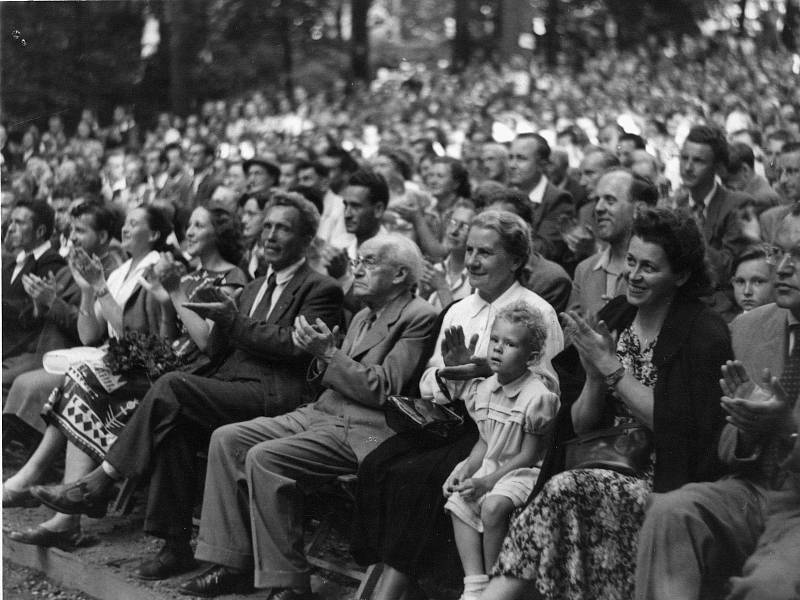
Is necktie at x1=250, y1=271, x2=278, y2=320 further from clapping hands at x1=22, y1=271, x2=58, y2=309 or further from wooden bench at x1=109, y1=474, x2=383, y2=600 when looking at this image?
clapping hands at x1=22, y1=271, x2=58, y2=309

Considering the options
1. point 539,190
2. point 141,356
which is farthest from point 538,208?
point 141,356

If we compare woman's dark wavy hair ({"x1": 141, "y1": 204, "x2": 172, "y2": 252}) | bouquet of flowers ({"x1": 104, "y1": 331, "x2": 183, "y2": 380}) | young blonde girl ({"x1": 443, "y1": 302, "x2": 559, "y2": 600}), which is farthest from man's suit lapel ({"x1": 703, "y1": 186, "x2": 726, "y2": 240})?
woman's dark wavy hair ({"x1": 141, "y1": 204, "x2": 172, "y2": 252})

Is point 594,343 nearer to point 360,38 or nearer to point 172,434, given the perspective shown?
point 172,434

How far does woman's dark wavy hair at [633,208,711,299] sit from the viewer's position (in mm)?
3986

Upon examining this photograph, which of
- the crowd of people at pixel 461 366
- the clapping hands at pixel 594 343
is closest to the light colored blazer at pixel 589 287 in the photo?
the crowd of people at pixel 461 366

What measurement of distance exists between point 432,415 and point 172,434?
4.32 ft

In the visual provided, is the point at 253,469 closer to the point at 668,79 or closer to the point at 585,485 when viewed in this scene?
the point at 585,485

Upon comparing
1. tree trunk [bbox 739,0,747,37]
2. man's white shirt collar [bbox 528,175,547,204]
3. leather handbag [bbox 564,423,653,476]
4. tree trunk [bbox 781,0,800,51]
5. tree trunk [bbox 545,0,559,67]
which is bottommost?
leather handbag [bbox 564,423,653,476]

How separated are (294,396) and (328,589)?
2.82ft

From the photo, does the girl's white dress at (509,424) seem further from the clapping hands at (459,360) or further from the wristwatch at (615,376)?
Answer: the wristwatch at (615,376)

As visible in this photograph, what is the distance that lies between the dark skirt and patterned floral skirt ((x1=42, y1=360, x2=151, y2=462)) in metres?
1.55

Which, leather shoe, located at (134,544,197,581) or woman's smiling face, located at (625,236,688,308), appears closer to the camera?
woman's smiling face, located at (625,236,688,308)

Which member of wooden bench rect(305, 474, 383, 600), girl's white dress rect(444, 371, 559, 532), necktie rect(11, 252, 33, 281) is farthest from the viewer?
necktie rect(11, 252, 33, 281)

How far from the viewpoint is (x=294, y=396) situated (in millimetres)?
5180
